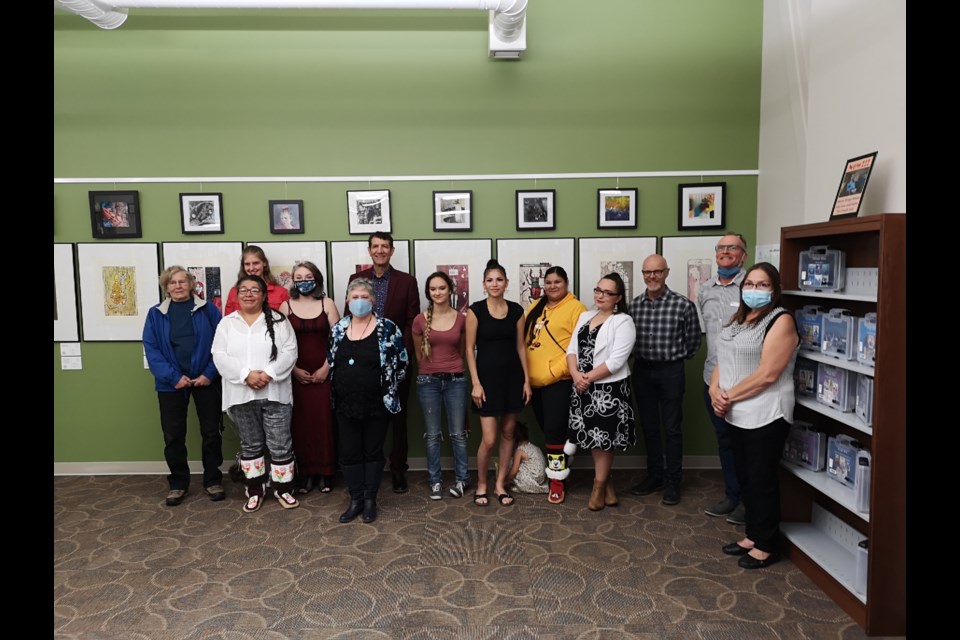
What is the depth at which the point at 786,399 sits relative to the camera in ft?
10.6

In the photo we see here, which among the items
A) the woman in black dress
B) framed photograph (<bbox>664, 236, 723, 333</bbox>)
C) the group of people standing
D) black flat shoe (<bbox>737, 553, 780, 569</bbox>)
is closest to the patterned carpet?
black flat shoe (<bbox>737, 553, 780, 569</bbox>)

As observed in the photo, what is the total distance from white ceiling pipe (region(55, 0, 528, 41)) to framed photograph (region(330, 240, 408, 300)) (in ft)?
5.74

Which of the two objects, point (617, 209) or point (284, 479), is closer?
point (284, 479)

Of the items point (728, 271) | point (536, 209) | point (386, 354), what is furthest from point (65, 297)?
point (728, 271)

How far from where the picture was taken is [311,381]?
175 inches

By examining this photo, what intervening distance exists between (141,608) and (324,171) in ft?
10.8

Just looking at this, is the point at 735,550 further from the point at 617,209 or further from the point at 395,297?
the point at 395,297

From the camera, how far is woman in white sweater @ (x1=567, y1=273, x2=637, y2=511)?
4.01 metres

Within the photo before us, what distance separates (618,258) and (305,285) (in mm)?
2542

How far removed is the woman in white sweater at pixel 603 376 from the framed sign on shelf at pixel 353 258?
5.38 ft

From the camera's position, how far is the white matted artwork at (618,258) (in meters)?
4.97

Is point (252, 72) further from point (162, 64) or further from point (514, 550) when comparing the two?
point (514, 550)

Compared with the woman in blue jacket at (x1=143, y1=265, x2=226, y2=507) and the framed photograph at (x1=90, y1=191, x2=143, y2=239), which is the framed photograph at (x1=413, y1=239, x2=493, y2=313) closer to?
the woman in blue jacket at (x1=143, y1=265, x2=226, y2=507)
